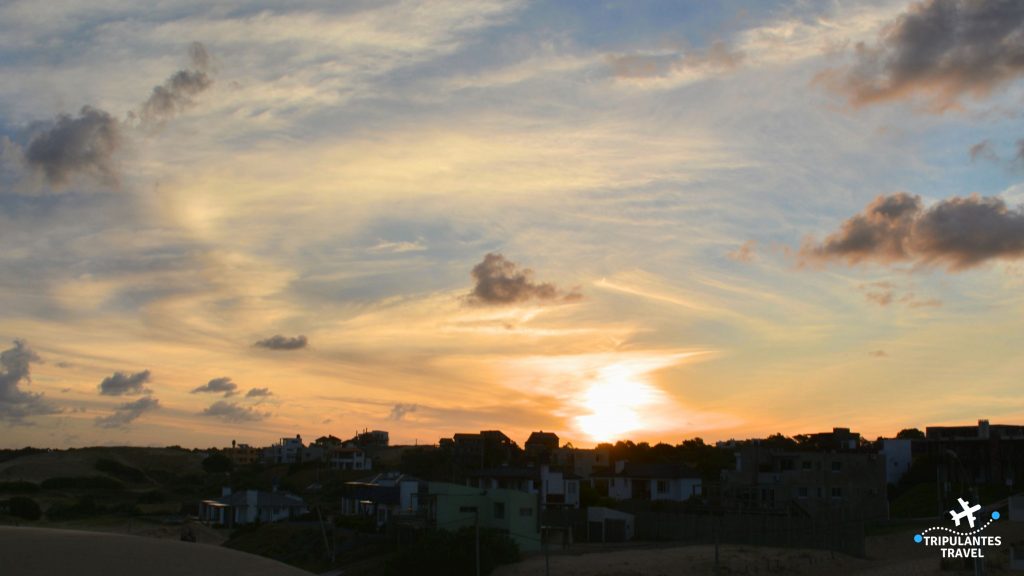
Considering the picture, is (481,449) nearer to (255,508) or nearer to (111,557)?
(255,508)

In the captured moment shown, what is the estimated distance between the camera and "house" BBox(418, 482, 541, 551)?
72875mm

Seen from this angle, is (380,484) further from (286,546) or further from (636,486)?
(636,486)

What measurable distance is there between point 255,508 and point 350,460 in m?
78.1

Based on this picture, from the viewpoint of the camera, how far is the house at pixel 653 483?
106062mm

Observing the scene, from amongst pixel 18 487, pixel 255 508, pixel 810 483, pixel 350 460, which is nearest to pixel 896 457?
pixel 810 483

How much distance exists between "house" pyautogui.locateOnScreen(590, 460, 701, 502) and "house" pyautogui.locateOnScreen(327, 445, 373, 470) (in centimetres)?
8187

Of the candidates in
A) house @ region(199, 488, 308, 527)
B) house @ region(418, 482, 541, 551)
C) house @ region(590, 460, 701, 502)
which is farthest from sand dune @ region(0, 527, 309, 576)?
house @ region(199, 488, 308, 527)

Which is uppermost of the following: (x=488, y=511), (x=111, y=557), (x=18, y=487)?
(x=111, y=557)

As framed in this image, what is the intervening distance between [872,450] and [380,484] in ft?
210

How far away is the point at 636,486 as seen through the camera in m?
109

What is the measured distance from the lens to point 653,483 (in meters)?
107

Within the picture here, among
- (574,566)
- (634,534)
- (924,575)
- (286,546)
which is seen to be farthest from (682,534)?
(286,546)

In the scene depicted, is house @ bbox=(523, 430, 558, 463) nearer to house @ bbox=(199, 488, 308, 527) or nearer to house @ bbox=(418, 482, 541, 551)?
house @ bbox=(199, 488, 308, 527)

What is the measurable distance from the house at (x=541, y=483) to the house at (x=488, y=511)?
50.0 feet
